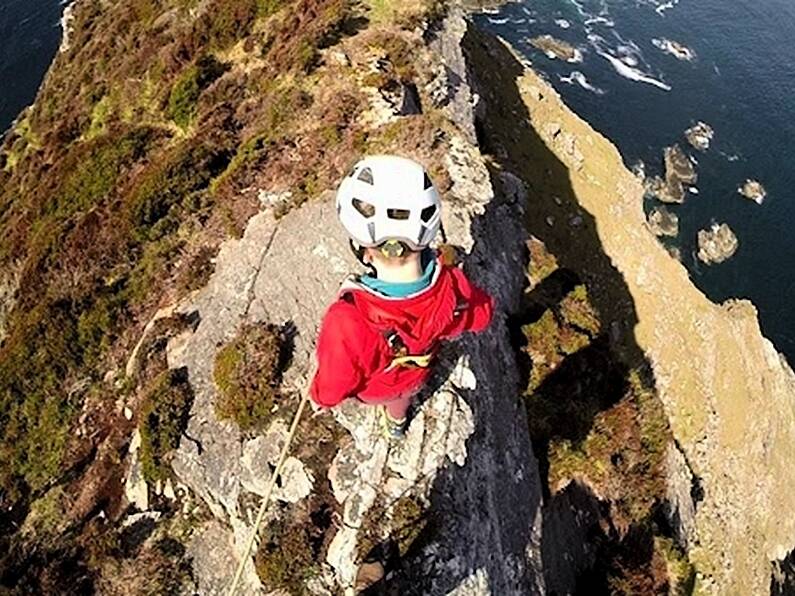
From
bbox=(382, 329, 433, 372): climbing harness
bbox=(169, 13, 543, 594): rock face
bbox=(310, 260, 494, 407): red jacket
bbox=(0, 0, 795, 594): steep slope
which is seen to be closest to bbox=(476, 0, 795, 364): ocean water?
bbox=(0, 0, 795, 594): steep slope

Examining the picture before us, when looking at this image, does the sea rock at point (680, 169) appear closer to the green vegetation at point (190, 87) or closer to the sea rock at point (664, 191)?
the sea rock at point (664, 191)

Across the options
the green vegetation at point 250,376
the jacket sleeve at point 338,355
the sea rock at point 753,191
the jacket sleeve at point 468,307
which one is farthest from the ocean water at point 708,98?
the jacket sleeve at point 338,355

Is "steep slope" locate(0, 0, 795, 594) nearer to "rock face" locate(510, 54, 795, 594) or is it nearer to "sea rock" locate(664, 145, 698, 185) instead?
"rock face" locate(510, 54, 795, 594)

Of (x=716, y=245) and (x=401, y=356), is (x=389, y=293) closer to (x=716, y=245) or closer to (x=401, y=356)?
(x=401, y=356)

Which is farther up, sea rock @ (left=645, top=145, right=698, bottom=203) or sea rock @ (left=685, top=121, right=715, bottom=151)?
sea rock @ (left=645, top=145, right=698, bottom=203)

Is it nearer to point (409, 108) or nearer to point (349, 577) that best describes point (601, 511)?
point (349, 577)

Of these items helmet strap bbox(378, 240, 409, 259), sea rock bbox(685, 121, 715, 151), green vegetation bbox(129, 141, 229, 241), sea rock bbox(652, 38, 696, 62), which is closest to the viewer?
helmet strap bbox(378, 240, 409, 259)
